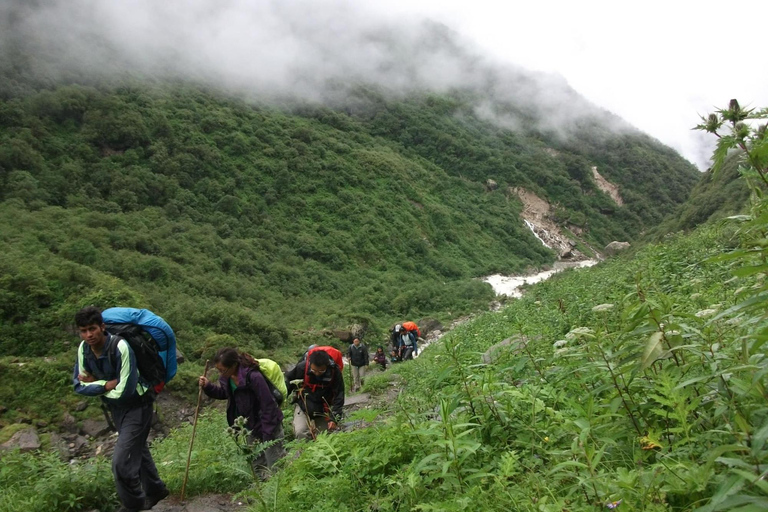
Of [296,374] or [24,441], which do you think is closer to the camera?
[296,374]

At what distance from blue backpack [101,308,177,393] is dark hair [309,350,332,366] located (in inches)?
53.9

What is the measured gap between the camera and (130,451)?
3.62 meters

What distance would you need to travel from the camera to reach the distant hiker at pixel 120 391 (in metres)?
3.47

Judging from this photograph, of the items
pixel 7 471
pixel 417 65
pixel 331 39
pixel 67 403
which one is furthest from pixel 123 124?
pixel 417 65

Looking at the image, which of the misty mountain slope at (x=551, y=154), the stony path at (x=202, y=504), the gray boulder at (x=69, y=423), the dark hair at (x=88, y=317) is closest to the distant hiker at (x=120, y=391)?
the dark hair at (x=88, y=317)

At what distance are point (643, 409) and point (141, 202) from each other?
33018 millimetres

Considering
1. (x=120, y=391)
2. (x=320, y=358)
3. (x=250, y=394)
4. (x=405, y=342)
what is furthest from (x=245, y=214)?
(x=120, y=391)

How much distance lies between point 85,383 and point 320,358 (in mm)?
2048

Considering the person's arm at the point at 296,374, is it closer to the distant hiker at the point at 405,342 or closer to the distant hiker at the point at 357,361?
the distant hiker at the point at 357,361

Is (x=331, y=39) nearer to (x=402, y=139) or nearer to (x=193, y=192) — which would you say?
(x=402, y=139)

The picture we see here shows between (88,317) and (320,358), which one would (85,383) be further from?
(320,358)

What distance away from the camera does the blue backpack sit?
3676mm

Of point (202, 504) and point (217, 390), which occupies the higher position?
point (217, 390)

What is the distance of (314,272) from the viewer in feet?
110
